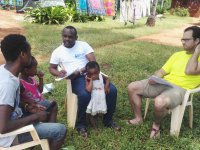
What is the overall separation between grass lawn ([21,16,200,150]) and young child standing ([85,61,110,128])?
338mm

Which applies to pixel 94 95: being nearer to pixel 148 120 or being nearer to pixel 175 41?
pixel 148 120

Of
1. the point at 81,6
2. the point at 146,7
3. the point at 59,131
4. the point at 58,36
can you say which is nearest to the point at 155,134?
the point at 59,131

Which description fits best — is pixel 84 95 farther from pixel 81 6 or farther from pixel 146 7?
pixel 146 7

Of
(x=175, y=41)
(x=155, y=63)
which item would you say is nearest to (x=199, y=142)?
(x=155, y=63)

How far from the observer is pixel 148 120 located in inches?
186

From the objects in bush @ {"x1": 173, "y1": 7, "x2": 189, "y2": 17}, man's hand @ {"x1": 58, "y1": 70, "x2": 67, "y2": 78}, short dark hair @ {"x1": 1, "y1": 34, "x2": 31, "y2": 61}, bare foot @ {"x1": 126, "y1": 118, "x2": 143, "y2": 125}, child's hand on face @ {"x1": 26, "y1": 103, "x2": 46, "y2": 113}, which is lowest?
bush @ {"x1": 173, "y1": 7, "x2": 189, "y2": 17}

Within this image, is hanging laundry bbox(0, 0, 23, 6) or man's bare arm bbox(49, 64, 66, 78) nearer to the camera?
man's bare arm bbox(49, 64, 66, 78)

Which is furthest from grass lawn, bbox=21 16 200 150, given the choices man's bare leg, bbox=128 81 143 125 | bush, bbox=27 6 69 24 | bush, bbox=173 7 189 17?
bush, bbox=173 7 189 17

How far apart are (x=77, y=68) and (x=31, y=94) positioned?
1.03 meters

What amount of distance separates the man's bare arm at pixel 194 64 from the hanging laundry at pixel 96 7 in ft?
38.1

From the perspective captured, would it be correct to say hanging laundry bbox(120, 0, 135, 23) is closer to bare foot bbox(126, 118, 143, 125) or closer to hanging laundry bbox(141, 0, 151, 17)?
hanging laundry bbox(141, 0, 151, 17)

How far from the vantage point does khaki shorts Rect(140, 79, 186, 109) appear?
4035 mm

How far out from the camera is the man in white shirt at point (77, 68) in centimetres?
414

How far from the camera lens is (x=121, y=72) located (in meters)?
6.92
